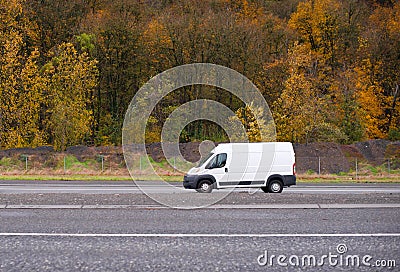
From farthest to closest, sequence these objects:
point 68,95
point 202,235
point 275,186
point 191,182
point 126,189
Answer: point 68,95
point 126,189
point 191,182
point 275,186
point 202,235

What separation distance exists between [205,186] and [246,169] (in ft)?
5.57

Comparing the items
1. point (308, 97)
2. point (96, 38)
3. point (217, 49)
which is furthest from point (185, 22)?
point (308, 97)

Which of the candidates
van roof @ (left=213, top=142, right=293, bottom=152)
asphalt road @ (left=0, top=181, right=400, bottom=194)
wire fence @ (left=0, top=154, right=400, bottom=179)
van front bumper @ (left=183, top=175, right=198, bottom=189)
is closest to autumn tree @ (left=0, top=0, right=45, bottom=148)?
wire fence @ (left=0, top=154, right=400, bottom=179)

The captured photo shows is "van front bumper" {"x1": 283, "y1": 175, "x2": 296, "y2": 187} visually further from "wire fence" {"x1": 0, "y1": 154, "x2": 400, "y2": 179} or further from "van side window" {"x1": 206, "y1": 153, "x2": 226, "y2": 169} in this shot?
"wire fence" {"x1": 0, "y1": 154, "x2": 400, "y2": 179}

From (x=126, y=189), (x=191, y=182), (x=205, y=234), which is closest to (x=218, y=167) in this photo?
(x=191, y=182)

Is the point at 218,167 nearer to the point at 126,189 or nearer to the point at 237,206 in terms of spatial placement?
the point at 126,189

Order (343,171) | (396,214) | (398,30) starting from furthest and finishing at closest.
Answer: (398,30) → (343,171) → (396,214)

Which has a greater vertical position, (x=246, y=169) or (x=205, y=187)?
(x=246, y=169)

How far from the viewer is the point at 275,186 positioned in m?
22.1

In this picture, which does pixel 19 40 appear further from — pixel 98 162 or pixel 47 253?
pixel 47 253

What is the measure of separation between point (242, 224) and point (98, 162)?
28.1 m

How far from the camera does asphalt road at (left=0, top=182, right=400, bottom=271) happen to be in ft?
27.2

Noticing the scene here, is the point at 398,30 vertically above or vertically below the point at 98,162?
above

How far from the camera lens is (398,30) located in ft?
169
